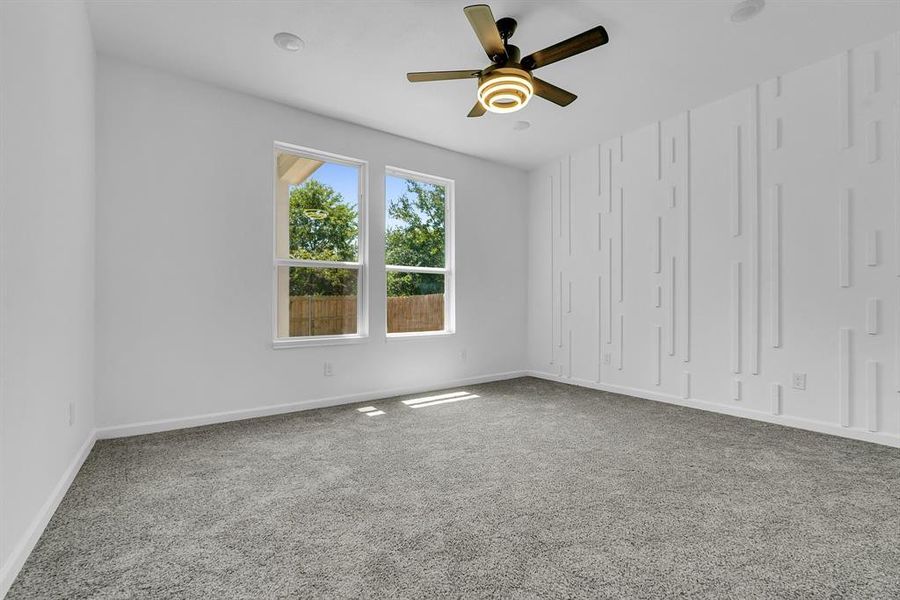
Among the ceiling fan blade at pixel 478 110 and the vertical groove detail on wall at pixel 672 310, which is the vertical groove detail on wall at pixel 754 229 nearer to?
the vertical groove detail on wall at pixel 672 310

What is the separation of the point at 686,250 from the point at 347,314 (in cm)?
338

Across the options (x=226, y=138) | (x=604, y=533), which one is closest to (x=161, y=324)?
(x=226, y=138)

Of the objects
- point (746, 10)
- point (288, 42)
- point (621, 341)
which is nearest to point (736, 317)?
point (621, 341)

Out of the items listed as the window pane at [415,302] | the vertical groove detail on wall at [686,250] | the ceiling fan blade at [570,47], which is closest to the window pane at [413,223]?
the window pane at [415,302]

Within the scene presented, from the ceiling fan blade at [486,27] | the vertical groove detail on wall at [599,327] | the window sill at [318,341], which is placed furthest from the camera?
the vertical groove detail on wall at [599,327]

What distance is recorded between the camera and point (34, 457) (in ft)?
5.79

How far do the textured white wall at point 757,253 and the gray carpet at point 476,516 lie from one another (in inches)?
21.9

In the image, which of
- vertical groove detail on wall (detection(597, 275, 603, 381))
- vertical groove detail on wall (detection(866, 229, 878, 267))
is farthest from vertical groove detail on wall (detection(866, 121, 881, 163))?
vertical groove detail on wall (detection(597, 275, 603, 381))

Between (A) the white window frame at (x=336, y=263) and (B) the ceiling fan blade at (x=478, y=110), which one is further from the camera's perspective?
(A) the white window frame at (x=336, y=263)

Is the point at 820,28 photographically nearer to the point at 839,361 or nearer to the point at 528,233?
the point at 839,361

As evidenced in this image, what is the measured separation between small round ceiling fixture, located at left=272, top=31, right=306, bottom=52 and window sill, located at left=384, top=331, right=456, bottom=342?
2.68 metres

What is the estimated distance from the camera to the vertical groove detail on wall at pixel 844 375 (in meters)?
3.17

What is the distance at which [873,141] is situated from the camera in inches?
121

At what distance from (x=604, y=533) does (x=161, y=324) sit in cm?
335
